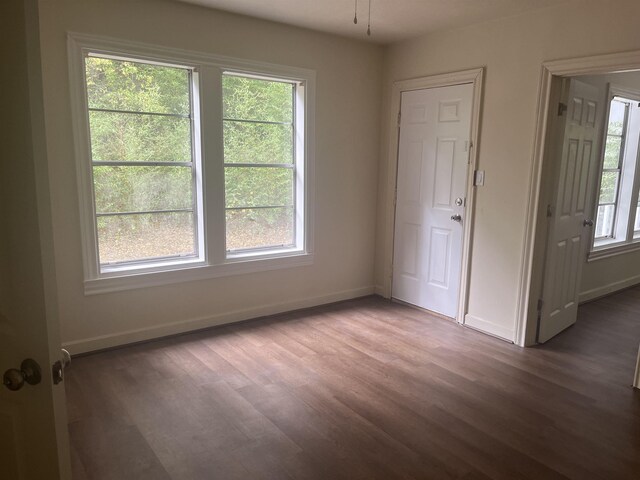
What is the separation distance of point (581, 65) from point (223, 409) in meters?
3.29

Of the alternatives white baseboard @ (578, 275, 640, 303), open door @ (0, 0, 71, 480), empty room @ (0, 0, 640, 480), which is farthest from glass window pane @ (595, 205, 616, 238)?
open door @ (0, 0, 71, 480)

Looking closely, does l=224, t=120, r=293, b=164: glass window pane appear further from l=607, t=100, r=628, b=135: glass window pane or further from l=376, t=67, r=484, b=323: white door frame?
l=607, t=100, r=628, b=135: glass window pane

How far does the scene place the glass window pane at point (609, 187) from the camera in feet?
16.5

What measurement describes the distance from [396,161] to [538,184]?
151 centimetres

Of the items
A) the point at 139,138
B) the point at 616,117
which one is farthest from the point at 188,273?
the point at 616,117

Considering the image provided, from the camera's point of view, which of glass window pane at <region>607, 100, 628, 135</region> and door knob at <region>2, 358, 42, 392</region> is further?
glass window pane at <region>607, 100, 628, 135</region>

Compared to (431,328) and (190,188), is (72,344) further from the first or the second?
(431,328)

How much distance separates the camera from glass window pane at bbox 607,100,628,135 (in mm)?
4873

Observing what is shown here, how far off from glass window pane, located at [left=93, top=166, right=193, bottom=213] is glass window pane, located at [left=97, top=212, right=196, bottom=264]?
8 cm

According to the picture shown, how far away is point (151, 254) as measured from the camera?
12.1ft

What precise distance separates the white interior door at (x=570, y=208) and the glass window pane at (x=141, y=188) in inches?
116

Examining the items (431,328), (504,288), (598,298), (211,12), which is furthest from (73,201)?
(598,298)

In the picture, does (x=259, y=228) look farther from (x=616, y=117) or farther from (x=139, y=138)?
(x=616, y=117)

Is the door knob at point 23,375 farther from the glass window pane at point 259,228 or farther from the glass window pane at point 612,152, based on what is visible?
the glass window pane at point 612,152
